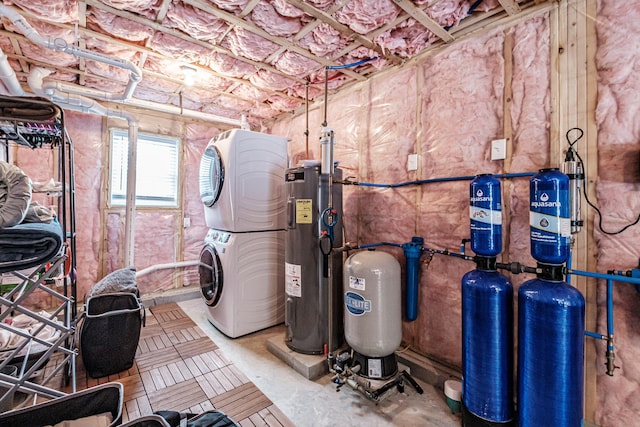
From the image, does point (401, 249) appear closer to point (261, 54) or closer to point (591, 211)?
point (591, 211)

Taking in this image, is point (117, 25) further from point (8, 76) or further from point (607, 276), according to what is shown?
point (607, 276)

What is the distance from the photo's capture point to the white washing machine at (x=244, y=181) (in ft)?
8.73

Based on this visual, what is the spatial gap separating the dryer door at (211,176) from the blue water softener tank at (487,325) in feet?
6.94

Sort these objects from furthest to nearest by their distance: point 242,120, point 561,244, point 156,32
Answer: point 242,120 → point 156,32 → point 561,244

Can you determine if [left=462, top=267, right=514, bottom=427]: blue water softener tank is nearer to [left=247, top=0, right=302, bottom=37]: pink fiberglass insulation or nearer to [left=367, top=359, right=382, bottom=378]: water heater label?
[left=367, top=359, right=382, bottom=378]: water heater label

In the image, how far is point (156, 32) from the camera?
216 centimetres

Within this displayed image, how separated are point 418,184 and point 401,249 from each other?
56 centimetres

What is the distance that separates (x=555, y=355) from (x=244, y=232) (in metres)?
2.35

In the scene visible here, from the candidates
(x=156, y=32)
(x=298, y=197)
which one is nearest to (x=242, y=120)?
(x=156, y=32)

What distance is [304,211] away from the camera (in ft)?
7.71

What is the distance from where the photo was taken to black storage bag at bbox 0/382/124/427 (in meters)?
1.18

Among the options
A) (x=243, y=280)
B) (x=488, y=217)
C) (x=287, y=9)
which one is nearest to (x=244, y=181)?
(x=243, y=280)

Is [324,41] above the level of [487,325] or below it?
above

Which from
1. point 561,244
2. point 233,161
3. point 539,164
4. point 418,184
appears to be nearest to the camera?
point 561,244
